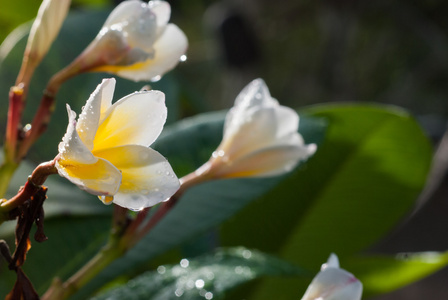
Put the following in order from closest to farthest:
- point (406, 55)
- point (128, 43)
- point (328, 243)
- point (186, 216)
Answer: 1. point (128, 43)
2. point (186, 216)
3. point (328, 243)
4. point (406, 55)

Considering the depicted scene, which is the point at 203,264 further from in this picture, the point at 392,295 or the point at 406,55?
the point at 406,55

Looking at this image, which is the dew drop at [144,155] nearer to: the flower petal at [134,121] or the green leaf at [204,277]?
the flower petal at [134,121]

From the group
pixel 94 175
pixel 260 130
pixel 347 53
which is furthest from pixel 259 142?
pixel 347 53

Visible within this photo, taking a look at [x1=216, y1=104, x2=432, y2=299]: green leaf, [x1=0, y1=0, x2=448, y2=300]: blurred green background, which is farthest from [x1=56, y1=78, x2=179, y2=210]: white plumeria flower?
[x1=0, y1=0, x2=448, y2=300]: blurred green background

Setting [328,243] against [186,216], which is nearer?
[186,216]

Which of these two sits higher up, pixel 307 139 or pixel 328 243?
pixel 307 139

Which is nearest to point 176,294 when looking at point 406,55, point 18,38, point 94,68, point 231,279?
point 231,279

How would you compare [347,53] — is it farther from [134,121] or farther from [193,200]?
[134,121]
